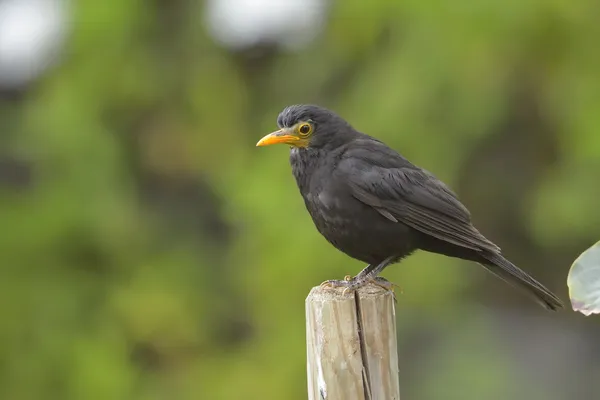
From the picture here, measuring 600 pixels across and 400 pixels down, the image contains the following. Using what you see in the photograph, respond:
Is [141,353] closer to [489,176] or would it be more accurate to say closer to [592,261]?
[489,176]

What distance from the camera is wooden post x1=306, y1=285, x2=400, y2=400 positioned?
10.9ft

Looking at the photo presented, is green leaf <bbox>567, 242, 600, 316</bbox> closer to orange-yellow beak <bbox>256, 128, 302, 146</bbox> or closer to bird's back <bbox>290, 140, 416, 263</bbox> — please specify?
bird's back <bbox>290, 140, 416, 263</bbox>

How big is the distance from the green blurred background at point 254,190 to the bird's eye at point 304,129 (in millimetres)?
2732

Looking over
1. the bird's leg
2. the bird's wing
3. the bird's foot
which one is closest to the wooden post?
the bird's leg

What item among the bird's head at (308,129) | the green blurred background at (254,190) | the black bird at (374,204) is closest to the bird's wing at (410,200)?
the black bird at (374,204)

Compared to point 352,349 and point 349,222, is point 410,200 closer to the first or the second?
point 349,222

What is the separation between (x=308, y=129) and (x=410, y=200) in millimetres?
639

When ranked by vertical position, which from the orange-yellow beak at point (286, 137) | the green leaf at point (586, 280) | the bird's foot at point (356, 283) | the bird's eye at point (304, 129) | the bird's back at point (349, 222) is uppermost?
the bird's eye at point (304, 129)

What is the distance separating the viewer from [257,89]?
32.0 ft

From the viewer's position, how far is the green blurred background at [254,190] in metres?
7.48

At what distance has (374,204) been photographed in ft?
14.7

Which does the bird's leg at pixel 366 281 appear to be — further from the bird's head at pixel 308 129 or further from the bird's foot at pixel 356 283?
the bird's head at pixel 308 129

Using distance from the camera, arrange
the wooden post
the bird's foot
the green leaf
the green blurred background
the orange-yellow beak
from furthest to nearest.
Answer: the green blurred background < the orange-yellow beak < the bird's foot < the wooden post < the green leaf

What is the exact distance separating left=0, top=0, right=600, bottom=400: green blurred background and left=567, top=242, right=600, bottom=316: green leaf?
4.52 m
